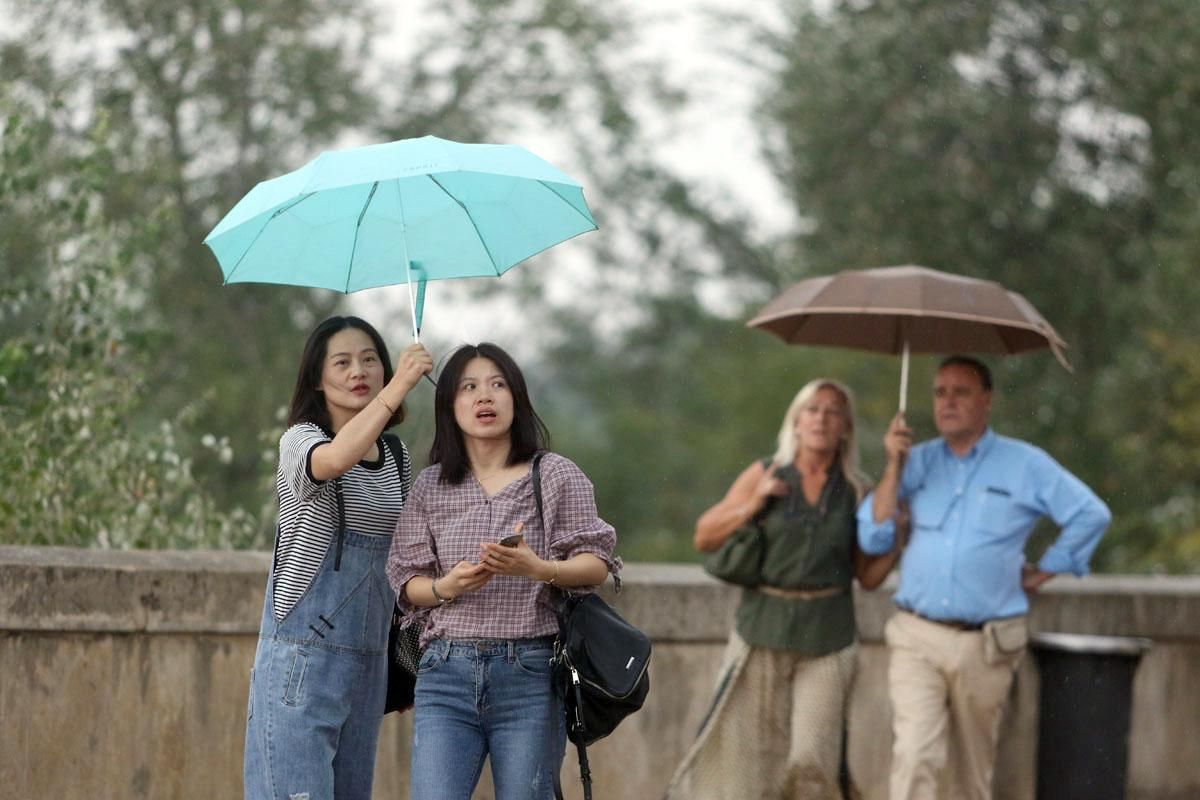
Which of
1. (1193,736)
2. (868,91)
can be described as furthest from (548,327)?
(1193,736)

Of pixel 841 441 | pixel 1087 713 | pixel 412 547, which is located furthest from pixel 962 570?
pixel 412 547

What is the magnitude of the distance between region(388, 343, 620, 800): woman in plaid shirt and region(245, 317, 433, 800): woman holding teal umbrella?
0.42 ft

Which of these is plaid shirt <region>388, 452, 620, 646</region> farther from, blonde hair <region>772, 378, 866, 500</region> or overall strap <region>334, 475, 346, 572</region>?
blonde hair <region>772, 378, 866, 500</region>

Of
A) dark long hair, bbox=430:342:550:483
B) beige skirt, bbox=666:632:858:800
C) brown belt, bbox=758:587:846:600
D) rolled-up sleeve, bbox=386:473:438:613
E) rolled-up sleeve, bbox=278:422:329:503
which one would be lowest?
beige skirt, bbox=666:632:858:800

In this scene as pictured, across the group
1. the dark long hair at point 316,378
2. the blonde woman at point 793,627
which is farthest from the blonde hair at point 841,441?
the dark long hair at point 316,378

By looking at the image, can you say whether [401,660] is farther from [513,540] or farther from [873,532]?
[873,532]

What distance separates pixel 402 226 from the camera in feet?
15.4

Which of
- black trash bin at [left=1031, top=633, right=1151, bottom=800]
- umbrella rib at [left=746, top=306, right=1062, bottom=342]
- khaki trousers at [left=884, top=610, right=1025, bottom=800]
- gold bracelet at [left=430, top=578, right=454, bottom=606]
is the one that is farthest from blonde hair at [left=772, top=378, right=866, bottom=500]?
gold bracelet at [left=430, top=578, right=454, bottom=606]

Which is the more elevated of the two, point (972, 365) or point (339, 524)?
point (972, 365)

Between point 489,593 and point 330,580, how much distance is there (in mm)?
418

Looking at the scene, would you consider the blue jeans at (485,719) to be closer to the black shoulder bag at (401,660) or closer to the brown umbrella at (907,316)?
the black shoulder bag at (401,660)

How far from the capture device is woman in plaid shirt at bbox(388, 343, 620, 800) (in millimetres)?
4344

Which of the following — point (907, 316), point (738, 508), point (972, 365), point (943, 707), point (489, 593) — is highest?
point (907, 316)

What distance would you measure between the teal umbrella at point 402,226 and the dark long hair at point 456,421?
0.52 ft
